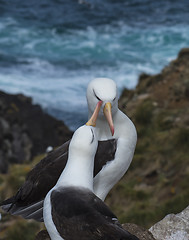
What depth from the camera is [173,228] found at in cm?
609

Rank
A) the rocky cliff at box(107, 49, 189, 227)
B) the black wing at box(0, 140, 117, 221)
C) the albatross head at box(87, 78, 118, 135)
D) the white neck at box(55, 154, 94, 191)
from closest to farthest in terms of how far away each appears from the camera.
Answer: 1. the white neck at box(55, 154, 94, 191)
2. the albatross head at box(87, 78, 118, 135)
3. the black wing at box(0, 140, 117, 221)
4. the rocky cliff at box(107, 49, 189, 227)

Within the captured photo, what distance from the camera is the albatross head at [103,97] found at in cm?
500

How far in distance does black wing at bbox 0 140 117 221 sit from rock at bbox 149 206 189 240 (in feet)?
4.14

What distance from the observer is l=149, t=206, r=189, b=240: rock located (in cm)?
598

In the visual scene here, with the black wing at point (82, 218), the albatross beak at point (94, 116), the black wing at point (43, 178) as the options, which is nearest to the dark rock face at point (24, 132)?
the black wing at point (43, 178)

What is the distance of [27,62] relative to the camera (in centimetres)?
3167

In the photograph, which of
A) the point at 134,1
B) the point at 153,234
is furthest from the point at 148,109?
the point at 134,1

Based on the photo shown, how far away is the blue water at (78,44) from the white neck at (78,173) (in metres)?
19.4

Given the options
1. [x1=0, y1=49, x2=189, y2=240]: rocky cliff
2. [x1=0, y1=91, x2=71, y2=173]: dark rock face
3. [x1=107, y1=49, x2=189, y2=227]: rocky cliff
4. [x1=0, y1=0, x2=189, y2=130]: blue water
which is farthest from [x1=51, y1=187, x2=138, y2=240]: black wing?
[x1=0, y1=0, x2=189, y2=130]: blue water

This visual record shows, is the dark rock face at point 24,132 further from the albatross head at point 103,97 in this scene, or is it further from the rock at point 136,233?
the albatross head at point 103,97

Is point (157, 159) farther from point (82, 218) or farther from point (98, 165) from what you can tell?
point (82, 218)

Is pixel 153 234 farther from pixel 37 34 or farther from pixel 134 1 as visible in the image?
pixel 134 1

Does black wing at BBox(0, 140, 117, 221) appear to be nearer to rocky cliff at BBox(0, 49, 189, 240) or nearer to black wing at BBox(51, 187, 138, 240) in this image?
rocky cliff at BBox(0, 49, 189, 240)

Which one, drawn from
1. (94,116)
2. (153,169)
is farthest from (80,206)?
(153,169)
